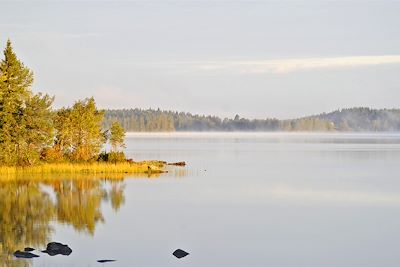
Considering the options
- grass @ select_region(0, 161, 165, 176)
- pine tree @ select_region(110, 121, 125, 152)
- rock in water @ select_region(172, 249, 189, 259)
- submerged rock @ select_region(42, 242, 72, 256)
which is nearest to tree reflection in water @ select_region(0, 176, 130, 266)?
submerged rock @ select_region(42, 242, 72, 256)

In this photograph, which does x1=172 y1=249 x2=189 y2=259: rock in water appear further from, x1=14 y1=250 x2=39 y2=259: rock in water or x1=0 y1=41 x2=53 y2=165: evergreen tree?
x1=0 y1=41 x2=53 y2=165: evergreen tree

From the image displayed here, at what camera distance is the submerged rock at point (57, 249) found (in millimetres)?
26922

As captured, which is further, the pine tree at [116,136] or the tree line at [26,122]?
the pine tree at [116,136]

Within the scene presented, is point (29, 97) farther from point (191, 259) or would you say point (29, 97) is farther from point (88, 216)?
point (191, 259)

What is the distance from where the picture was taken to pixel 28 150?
6006cm

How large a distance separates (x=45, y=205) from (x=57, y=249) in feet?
49.9

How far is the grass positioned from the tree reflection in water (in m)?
3.16

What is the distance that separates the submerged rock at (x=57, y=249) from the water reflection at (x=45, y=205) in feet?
3.77

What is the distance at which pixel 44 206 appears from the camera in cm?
4150

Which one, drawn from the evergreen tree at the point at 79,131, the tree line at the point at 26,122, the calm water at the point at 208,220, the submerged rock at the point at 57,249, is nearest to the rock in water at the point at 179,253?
the calm water at the point at 208,220

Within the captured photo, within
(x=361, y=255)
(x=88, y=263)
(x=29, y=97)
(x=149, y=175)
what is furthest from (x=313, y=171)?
(x=88, y=263)

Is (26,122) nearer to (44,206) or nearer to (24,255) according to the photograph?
(44,206)

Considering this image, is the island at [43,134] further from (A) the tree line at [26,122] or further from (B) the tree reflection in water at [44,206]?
(B) the tree reflection in water at [44,206]

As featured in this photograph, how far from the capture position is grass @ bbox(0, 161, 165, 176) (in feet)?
195
